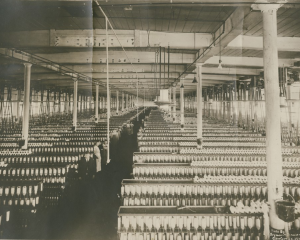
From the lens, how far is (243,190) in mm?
7438

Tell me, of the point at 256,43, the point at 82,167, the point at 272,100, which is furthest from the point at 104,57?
the point at 272,100

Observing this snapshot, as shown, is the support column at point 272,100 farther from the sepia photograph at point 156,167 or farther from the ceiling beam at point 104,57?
the ceiling beam at point 104,57

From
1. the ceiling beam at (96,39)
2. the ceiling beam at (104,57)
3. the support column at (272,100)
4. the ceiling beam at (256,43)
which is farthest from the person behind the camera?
Result: the ceiling beam at (104,57)

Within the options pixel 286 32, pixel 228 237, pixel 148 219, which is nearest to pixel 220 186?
pixel 228 237

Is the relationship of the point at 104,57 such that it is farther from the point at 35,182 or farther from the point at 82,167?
the point at 35,182

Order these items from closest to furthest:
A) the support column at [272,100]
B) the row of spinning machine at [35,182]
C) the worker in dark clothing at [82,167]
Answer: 1. the support column at [272,100]
2. the row of spinning machine at [35,182]
3. the worker in dark clothing at [82,167]

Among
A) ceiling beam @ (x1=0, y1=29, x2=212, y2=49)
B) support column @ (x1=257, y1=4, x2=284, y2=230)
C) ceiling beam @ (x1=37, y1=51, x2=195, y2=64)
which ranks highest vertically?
ceiling beam @ (x1=37, y1=51, x2=195, y2=64)

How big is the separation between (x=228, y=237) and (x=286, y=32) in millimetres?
6861

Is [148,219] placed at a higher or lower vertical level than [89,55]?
lower

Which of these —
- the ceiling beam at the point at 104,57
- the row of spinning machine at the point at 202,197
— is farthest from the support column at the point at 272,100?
the ceiling beam at the point at 104,57

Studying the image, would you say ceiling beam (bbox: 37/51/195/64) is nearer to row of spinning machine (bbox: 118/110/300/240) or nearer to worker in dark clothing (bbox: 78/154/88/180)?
row of spinning machine (bbox: 118/110/300/240)

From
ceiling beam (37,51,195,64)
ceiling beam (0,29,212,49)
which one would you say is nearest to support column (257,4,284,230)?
ceiling beam (0,29,212,49)

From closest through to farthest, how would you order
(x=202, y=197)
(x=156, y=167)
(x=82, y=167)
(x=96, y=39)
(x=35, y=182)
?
1. (x=202, y=197)
2. (x=35, y=182)
3. (x=96, y=39)
4. (x=156, y=167)
5. (x=82, y=167)

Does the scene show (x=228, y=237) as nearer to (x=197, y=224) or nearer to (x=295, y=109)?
(x=197, y=224)
